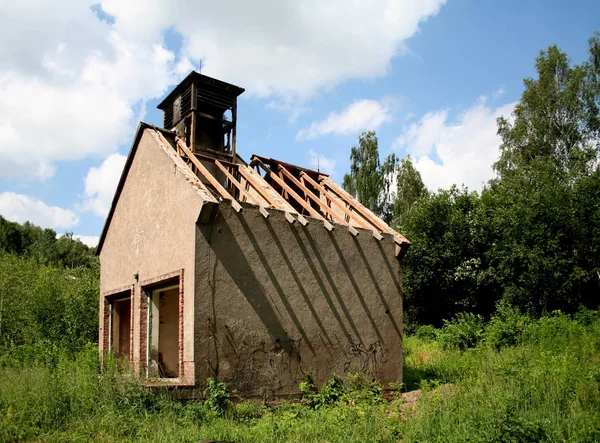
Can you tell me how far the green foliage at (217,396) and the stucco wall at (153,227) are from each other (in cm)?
44

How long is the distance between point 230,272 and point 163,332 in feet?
13.3

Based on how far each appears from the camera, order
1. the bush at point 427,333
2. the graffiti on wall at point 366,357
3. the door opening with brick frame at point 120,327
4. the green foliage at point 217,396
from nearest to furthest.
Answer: the green foliage at point 217,396
the graffiti on wall at point 366,357
the door opening with brick frame at point 120,327
the bush at point 427,333

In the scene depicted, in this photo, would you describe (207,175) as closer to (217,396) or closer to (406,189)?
(217,396)

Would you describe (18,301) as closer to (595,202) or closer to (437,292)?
(437,292)

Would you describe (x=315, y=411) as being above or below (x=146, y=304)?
below

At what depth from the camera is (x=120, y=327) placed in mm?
14703

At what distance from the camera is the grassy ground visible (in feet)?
26.2

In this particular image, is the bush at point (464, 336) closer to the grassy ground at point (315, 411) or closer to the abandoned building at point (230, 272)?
the abandoned building at point (230, 272)

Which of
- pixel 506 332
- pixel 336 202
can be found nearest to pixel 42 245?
pixel 336 202

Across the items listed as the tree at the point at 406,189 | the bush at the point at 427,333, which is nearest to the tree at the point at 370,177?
the tree at the point at 406,189

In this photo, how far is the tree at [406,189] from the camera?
35.3 m

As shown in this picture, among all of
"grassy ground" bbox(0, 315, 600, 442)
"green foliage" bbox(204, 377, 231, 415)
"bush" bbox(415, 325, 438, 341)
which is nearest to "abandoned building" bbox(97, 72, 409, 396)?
"green foliage" bbox(204, 377, 231, 415)

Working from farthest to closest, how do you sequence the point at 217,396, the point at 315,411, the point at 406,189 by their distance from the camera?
the point at 406,189 < the point at 315,411 < the point at 217,396

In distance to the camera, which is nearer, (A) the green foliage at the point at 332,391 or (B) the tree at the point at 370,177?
(A) the green foliage at the point at 332,391
